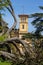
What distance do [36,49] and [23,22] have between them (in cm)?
5983

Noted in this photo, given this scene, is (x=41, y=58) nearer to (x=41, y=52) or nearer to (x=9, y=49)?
(x=41, y=52)

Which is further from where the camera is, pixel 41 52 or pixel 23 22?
pixel 23 22

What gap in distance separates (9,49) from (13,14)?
2.88 meters

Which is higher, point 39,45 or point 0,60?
point 39,45

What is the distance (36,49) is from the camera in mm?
13078

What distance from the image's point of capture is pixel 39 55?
1251 centimetres

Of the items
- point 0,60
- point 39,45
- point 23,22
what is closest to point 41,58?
point 39,45

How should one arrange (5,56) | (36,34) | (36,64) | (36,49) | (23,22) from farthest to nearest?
(23,22) → (36,34) → (5,56) → (36,49) → (36,64)

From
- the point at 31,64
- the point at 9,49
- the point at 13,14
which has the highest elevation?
the point at 31,64

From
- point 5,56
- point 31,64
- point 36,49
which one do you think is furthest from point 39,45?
point 5,56

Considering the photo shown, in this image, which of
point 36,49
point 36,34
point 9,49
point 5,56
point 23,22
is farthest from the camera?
point 23,22

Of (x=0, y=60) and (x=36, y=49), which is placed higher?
(x=36, y=49)

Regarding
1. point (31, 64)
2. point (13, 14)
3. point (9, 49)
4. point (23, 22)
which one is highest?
point (31, 64)

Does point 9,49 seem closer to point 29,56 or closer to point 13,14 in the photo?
point 13,14
